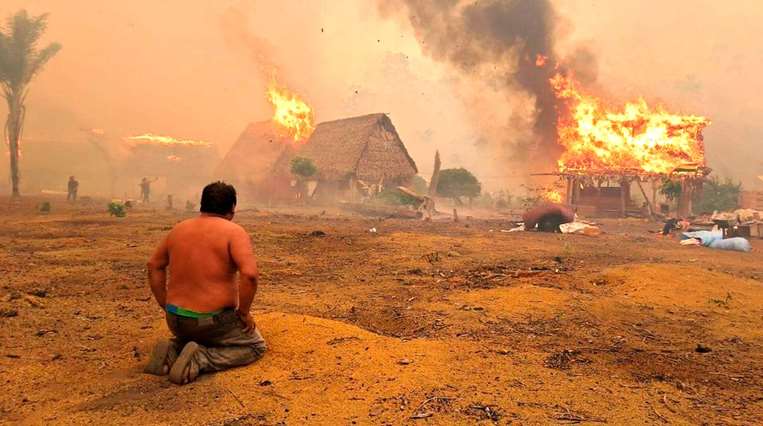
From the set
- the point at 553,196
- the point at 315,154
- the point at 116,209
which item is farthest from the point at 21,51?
the point at 553,196

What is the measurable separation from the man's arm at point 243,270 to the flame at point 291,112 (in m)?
35.3

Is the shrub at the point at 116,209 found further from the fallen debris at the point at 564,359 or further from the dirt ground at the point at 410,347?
the fallen debris at the point at 564,359

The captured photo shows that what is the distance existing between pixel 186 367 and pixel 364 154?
2746 cm

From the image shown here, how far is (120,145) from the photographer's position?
4641 centimetres

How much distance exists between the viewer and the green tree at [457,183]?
117 ft

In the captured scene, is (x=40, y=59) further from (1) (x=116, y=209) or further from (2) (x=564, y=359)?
(2) (x=564, y=359)

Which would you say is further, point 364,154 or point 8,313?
point 364,154

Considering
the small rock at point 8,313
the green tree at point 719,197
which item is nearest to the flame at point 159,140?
the green tree at point 719,197

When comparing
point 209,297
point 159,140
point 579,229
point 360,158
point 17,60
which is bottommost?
point 209,297

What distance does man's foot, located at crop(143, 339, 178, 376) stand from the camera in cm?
328

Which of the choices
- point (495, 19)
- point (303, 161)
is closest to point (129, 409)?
point (303, 161)

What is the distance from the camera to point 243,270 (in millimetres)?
3229

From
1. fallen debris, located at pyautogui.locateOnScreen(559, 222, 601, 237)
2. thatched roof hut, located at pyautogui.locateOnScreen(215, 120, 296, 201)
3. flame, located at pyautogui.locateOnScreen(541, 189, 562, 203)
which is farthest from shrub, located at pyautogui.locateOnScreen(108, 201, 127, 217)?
flame, located at pyautogui.locateOnScreen(541, 189, 562, 203)

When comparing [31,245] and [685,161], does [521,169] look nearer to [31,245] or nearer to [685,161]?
[685,161]
